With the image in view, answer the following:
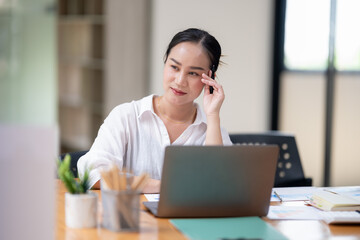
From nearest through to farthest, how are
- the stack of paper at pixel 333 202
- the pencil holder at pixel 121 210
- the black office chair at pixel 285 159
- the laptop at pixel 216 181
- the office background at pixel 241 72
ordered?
the pencil holder at pixel 121 210 < the laptop at pixel 216 181 < the stack of paper at pixel 333 202 < the black office chair at pixel 285 159 < the office background at pixel 241 72

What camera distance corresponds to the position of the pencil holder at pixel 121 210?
142 centimetres

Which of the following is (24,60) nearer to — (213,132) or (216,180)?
(213,132)

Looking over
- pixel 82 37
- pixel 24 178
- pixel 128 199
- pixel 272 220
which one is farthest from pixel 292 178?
pixel 82 37

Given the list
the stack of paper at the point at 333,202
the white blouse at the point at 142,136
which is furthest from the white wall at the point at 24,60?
the stack of paper at the point at 333,202

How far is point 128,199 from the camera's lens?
1419 mm

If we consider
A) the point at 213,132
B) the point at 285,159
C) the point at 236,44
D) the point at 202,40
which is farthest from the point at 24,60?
the point at 213,132

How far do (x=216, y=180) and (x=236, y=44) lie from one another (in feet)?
10.8

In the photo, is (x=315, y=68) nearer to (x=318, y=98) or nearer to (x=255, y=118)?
(x=318, y=98)

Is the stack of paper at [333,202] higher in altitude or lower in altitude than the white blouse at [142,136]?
lower

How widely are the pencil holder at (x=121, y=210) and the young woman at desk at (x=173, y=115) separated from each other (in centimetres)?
69

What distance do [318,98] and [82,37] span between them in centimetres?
275

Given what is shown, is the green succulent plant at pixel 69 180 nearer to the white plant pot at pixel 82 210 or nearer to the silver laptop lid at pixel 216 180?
the white plant pot at pixel 82 210

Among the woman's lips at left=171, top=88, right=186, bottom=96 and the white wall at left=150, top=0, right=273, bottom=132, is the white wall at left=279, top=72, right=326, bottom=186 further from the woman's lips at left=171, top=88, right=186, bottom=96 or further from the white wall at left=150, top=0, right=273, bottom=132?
the woman's lips at left=171, top=88, right=186, bottom=96

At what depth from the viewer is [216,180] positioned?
156cm
